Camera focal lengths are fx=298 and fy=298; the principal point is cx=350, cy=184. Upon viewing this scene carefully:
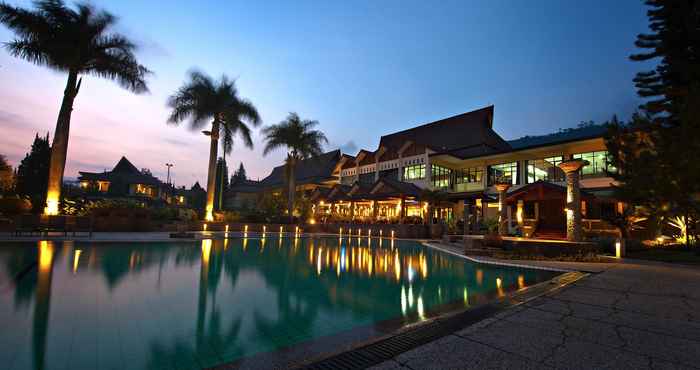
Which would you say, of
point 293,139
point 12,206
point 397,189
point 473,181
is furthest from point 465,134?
point 12,206

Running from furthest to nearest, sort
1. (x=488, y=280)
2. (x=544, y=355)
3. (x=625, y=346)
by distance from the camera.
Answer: (x=488, y=280) → (x=625, y=346) → (x=544, y=355)

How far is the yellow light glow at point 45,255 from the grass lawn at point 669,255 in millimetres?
20693

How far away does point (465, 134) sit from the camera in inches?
1391

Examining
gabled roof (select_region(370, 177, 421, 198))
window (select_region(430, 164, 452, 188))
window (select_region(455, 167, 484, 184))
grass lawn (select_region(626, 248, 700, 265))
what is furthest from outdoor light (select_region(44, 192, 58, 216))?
window (select_region(455, 167, 484, 184))

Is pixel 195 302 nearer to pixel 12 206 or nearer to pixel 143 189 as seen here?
pixel 12 206

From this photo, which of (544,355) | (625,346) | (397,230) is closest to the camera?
(544,355)

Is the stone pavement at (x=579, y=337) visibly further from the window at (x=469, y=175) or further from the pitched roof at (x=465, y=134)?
the pitched roof at (x=465, y=134)

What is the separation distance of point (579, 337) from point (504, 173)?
2996 cm

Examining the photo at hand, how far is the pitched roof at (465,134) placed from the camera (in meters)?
33.8

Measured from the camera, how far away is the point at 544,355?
9.61 ft

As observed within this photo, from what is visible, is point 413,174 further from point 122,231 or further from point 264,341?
point 264,341

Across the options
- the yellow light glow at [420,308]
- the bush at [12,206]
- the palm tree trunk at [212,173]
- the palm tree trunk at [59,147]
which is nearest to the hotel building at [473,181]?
the palm tree trunk at [212,173]

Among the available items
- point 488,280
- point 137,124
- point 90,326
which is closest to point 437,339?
point 90,326

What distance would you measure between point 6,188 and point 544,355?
3937 centimetres
